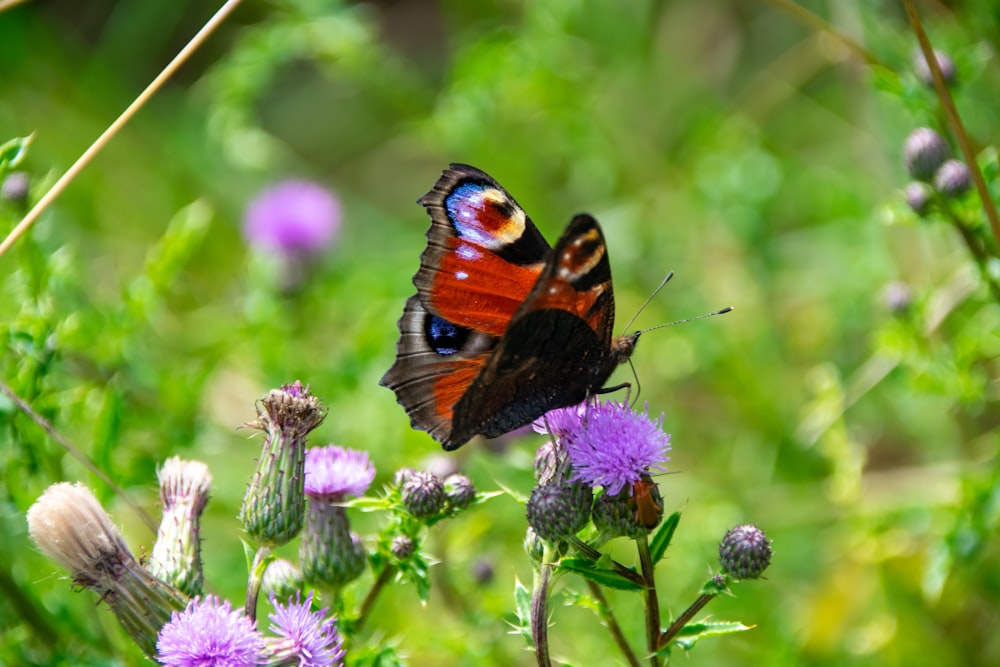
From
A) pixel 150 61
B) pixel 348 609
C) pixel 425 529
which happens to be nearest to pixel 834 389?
pixel 425 529

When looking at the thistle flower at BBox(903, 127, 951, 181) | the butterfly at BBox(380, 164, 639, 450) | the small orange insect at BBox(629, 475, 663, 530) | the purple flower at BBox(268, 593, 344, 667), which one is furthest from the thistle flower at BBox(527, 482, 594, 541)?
the thistle flower at BBox(903, 127, 951, 181)

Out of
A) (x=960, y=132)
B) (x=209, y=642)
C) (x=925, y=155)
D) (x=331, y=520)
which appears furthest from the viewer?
(x=925, y=155)

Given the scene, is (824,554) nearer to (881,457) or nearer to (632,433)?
(881,457)

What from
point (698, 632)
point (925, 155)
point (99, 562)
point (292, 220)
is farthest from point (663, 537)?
point (292, 220)

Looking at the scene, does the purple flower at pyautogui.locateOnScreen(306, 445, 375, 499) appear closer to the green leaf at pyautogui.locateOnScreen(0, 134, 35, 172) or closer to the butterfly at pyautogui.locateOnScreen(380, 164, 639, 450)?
the butterfly at pyautogui.locateOnScreen(380, 164, 639, 450)

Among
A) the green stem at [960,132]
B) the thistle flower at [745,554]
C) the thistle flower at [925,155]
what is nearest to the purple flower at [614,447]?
the thistle flower at [745,554]

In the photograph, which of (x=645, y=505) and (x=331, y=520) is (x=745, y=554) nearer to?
(x=645, y=505)
